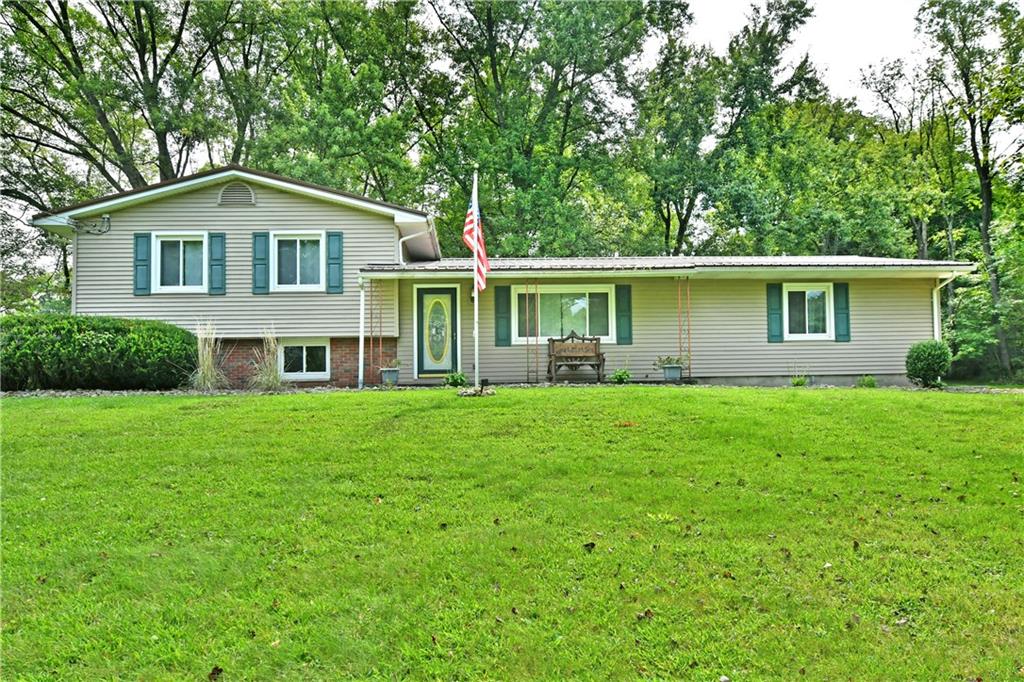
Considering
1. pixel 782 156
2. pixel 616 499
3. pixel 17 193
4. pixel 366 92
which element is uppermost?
pixel 366 92

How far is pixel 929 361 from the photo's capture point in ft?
38.6

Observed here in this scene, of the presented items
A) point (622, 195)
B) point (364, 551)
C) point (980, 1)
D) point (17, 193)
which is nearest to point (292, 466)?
point (364, 551)

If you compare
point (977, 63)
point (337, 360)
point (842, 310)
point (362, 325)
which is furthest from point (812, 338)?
point (977, 63)

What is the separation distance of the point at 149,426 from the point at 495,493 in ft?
15.2

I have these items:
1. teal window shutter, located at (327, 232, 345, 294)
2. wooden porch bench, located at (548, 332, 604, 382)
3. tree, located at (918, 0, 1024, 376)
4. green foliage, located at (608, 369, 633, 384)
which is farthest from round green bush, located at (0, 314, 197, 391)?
tree, located at (918, 0, 1024, 376)

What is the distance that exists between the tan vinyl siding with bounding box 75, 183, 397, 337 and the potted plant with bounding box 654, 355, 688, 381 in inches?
235

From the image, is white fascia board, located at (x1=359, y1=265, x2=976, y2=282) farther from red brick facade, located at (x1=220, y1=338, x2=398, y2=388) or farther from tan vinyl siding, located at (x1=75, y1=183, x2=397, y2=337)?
red brick facade, located at (x1=220, y1=338, x2=398, y2=388)

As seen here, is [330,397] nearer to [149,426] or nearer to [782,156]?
[149,426]

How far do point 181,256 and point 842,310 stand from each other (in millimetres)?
14946

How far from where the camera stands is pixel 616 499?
470 centimetres

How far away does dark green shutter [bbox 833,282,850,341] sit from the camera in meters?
13.1

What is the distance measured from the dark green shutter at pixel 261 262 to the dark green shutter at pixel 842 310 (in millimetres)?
12801

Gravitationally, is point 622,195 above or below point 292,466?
above

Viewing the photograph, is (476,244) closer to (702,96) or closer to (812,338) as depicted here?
(812,338)
